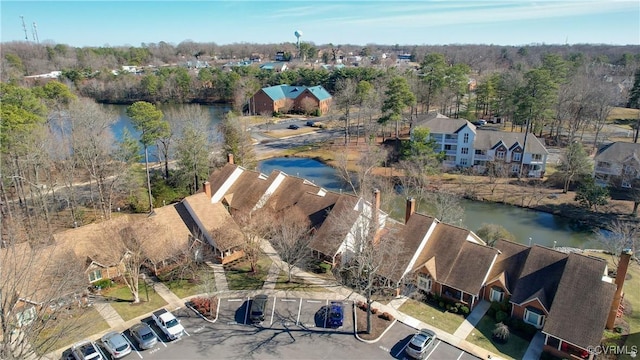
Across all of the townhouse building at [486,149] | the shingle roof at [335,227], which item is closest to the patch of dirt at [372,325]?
the shingle roof at [335,227]

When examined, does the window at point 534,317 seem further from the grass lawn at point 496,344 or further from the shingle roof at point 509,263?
the shingle roof at point 509,263

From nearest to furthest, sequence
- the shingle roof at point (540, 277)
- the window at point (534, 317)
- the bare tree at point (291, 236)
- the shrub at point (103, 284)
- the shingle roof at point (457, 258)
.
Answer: the window at point (534, 317) → the shingle roof at point (540, 277) → the shingle roof at point (457, 258) → the shrub at point (103, 284) → the bare tree at point (291, 236)

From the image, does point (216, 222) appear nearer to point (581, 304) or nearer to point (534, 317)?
point (534, 317)

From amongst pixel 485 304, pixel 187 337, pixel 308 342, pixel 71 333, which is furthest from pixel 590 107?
pixel 71 333

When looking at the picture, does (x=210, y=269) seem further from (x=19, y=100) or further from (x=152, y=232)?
(x=19, y=100)

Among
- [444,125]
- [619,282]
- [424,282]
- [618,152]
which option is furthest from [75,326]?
[618,152]
